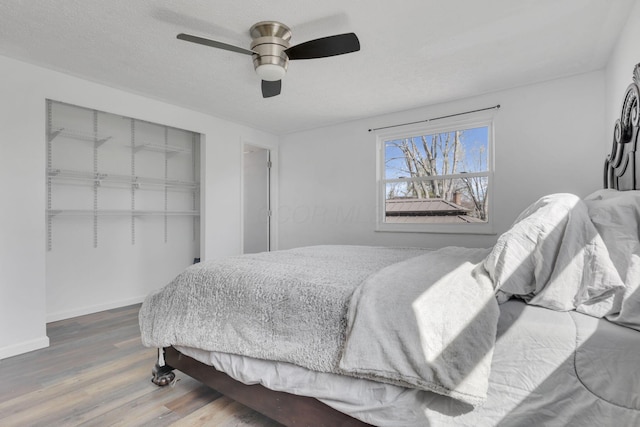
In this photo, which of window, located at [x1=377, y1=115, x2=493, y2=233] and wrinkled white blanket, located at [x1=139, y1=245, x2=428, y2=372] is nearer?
wrinkled white blanket, located at [x1=139, y1=245, x2=428, y2=372]

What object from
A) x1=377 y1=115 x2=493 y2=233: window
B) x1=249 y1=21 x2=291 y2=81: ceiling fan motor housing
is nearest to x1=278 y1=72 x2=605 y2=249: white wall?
x1=377 y1=115 x2=493 y2=233: window

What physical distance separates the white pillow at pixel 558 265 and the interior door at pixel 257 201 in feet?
13.5

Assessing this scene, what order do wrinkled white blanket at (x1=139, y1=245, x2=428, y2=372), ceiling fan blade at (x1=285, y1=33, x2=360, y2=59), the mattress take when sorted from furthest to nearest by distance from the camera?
Answer: ceiling fan blade at (x1=285, y1=33, x2=360, y2=59) < wrinkled white blanket at (x1=139, y1=245, x2=428, y2=372) < the mattress

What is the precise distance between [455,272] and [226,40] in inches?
88.0

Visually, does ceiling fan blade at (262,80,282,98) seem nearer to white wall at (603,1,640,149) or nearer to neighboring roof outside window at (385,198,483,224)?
neighboring roof outside window at (385,198,483,224)

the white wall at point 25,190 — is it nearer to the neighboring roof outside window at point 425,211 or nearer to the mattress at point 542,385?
the mattress at point 542,385

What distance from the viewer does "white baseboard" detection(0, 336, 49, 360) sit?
2494 millimetres

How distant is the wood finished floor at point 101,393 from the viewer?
1.69 m

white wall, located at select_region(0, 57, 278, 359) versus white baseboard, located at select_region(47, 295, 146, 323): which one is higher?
white wall, located at select_region(0, 57, 278, 359)

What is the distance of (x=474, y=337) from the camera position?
1.03 m

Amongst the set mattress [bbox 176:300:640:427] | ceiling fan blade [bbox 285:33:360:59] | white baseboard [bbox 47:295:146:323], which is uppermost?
ceiling fan blade [bbox 285:33:360:59]

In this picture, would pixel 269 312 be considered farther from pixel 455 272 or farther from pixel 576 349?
pixel 576 349

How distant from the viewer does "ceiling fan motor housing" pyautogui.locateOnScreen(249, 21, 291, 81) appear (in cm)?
217

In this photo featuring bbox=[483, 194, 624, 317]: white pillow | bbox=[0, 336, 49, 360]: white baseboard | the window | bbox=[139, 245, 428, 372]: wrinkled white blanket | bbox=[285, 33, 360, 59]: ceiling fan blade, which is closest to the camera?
bbox=[483, 194, 624, 317]: white pillow
